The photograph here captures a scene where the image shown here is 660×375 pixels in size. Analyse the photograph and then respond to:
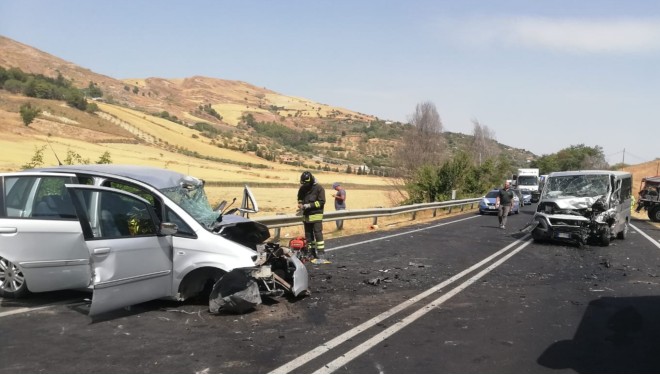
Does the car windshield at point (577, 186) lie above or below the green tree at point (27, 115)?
below

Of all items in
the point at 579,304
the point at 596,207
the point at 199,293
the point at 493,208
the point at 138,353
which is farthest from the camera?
the point at 493,208

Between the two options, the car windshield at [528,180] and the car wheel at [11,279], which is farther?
the car windshield at [528,180]

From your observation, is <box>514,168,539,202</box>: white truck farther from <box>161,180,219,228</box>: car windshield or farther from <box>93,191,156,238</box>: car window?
<box>93,191,156,238</box>: car window

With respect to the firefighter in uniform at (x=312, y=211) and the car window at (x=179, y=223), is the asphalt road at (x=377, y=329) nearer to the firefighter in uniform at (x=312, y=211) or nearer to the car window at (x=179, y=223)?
the firefighter in uniform at (x=312, y=211)

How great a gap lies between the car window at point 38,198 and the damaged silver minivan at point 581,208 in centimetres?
1205

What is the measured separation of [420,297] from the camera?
737cm

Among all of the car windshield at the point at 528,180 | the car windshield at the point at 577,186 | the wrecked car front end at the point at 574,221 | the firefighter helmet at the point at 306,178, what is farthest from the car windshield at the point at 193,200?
the car windshield at the point at 528,180

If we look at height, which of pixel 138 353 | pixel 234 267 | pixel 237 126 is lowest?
pixel 138 353

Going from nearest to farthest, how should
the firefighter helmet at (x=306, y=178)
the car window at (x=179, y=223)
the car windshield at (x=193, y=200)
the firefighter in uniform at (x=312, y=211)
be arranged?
the car window at (x=179, y=223)
the car windshield at (x=193, y=200)
the firefighter in uniform at (x=312, y=211)
the firefighter helmet at (x=306, y=178)

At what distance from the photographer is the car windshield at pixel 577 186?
47.1 ft

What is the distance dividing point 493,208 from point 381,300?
71.0 ft

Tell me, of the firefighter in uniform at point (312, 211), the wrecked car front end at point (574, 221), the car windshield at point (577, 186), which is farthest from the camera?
the car windshield at point (577, 186)

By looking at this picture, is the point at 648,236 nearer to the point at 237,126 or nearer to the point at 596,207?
the point at 596,207

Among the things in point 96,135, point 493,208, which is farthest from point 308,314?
point 96,135
